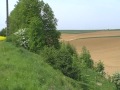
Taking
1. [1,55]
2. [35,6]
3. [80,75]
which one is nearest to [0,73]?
[1,55]

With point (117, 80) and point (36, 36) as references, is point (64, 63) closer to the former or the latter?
point (117, 80)

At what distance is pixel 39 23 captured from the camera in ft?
93.0

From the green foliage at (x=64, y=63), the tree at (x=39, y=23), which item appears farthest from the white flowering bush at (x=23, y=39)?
the green foliage at (x=64, y=63)

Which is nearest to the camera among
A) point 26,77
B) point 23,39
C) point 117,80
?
point 26,77

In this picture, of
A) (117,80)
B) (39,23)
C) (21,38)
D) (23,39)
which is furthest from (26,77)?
(23,39)

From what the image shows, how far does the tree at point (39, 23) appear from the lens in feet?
92.5

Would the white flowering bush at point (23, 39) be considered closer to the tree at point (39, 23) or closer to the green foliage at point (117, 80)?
the tree at point (39, 23)

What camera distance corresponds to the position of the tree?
92.5ft

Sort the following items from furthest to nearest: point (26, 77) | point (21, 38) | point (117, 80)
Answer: point (21, 38)
point (117, 80)
point (26, 77)

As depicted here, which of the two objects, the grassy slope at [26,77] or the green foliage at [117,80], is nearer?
the grassy slope at [26,77]

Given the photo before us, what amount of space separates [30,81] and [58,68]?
5.26 meters

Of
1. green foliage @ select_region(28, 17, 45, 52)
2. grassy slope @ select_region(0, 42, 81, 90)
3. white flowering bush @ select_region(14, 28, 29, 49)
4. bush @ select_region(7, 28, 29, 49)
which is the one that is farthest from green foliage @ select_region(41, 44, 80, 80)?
white flowering bush @ select_region(14, 28, 29, 49)

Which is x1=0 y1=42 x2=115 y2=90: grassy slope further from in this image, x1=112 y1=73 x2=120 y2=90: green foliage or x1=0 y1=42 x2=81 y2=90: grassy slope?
x1=112 y1=73 x2=120 y2=90: green foliage

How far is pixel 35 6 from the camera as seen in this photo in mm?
30750
